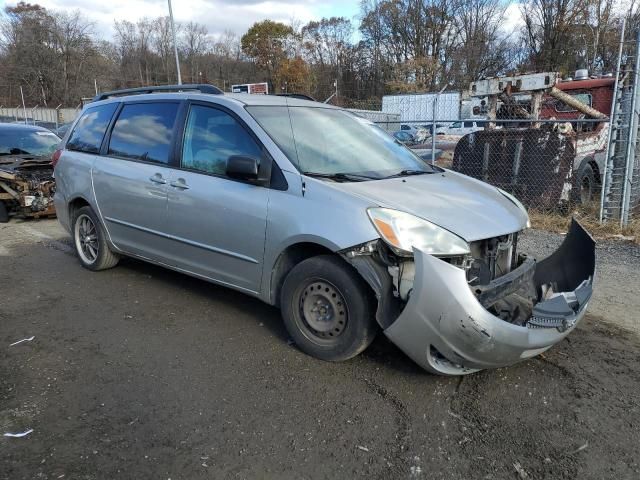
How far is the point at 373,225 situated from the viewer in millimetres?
3182

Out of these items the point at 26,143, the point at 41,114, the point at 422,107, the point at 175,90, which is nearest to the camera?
the point at 175,90

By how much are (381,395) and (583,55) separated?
46972mm

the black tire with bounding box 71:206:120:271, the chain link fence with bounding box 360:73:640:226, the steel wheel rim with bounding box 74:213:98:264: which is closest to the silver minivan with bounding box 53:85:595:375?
the black tire with bounding box 71:206:120:271

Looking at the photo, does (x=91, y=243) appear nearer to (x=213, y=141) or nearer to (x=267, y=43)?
(x=213, y=141)

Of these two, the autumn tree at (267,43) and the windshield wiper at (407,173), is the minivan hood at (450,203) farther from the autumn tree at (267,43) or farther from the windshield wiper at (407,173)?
the autumn tree at (267,43)

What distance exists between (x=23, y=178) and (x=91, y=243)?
3901mm

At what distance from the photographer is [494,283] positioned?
10.6ft

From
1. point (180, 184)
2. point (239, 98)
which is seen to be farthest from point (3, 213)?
point (239, 98)

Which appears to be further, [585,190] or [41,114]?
[41,114]

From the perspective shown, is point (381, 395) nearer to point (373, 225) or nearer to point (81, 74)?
point (373, 225)

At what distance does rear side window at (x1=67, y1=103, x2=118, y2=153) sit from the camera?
5.40 m

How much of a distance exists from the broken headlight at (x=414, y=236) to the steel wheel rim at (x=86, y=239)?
12.4 ft

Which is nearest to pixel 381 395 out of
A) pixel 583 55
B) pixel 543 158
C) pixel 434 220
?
pixel 434 220

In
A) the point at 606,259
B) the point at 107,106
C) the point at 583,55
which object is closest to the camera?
the point at 107,106
